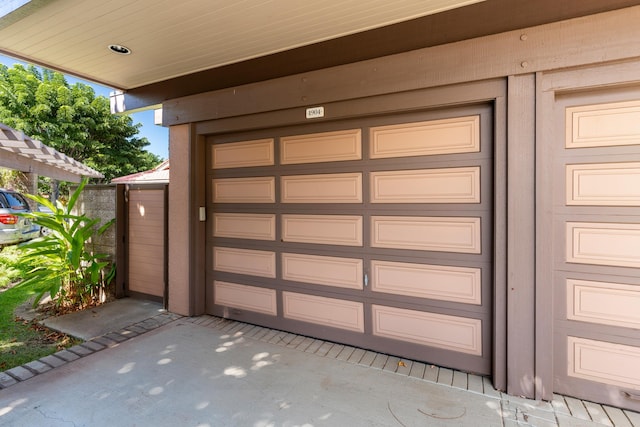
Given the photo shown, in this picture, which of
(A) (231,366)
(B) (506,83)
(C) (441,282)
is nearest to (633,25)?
(B) (506,83)

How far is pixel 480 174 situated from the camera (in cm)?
251

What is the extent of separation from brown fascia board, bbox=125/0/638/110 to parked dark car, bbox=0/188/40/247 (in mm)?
6300

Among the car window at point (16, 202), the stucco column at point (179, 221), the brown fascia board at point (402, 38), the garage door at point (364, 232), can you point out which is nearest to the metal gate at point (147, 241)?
the stucco column at point (179, 221)

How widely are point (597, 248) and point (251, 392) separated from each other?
2.76 meters

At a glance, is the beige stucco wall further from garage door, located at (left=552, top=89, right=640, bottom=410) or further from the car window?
garage door, located at (left=552, top=89, right=640, bottom=410)

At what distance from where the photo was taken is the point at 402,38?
257 centimetres

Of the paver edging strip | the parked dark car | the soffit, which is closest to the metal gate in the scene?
the paver edging strip

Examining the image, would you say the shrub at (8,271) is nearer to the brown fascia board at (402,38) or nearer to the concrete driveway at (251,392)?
the concrete driveway at (251,392)

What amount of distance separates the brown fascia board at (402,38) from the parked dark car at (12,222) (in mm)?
6300

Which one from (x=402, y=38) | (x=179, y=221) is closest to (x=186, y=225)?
(x=179, y=221)

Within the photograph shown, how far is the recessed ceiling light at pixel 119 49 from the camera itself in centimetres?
303

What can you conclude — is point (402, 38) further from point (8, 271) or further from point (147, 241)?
point (8, 271)

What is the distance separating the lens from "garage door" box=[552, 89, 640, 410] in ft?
6.84

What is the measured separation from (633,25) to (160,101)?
184 inches
